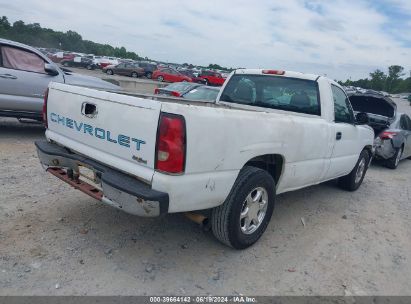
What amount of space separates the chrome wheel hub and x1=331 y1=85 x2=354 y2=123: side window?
1.87 metres

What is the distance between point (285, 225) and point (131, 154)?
2.38 meters

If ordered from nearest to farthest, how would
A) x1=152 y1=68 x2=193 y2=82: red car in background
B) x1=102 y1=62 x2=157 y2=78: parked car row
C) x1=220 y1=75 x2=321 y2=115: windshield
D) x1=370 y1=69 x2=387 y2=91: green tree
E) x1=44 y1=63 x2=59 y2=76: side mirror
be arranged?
x1=220 y1=75 x2=321 y2=115: windshield < x1=44 y1=63 x2=59 y2=76: side mirror < x1=152 y1=68 x2=193 y2=82: red car in background < x1=102 y1=62 x2=157 y2=78: parked car row < x1=370 y1=69 x2=387 y2=91: green tree

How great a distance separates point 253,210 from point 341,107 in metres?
2.38

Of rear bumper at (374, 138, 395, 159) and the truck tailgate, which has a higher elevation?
the truck tailgate

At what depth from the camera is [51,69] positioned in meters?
7.42

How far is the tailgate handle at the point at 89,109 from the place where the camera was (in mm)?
3351

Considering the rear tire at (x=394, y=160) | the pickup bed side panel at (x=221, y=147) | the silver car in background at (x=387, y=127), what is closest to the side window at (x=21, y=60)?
the pickup bed side panel at (x=221, y=147)

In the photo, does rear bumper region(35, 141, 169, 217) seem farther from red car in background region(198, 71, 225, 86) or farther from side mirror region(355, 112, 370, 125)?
red car in background region(198, 71, 225, 86)

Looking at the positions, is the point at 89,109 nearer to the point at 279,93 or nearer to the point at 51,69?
the point at 279,93

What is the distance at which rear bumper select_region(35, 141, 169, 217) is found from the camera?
2.83m

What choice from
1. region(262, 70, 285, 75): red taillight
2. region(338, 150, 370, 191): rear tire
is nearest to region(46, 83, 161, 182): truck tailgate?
region(262, 70, 285, 75): red taillight

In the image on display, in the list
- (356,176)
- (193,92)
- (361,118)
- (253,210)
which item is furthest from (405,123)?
(253,210)

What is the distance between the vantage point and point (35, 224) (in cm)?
384

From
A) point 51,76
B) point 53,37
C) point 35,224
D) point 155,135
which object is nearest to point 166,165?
point 155,135
